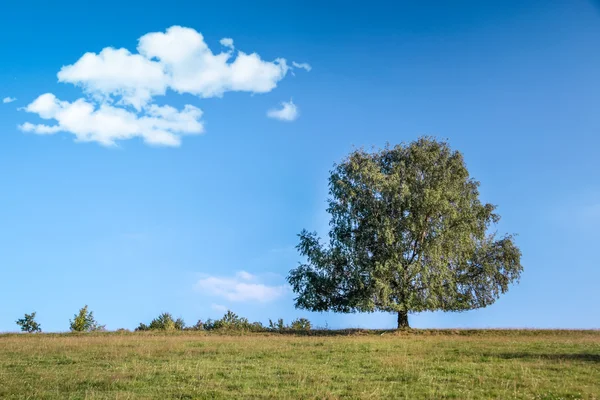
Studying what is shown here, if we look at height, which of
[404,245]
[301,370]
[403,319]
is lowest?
[301,370]

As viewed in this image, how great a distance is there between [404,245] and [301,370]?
2389 cm

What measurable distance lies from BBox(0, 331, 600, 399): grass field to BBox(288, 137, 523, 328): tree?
11.0m

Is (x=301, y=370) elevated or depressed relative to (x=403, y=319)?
Answer: depressed

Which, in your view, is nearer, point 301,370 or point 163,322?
point 301,370

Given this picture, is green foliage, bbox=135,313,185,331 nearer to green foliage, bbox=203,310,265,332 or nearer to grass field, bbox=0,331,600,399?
green foliage, bbox=203,310,265,332

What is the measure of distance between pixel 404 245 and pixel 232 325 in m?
16.3

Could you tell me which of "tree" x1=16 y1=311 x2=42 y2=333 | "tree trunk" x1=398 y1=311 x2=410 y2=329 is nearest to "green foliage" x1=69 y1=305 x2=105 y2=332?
"tree" x1=16 y1=311 x2=42 y2=333

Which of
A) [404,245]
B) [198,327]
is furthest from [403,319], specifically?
[198,327]

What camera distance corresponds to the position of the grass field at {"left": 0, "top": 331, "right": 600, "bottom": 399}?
16.8m

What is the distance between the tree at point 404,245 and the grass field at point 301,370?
433 inches

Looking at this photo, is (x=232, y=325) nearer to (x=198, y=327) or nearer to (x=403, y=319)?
(x=198, y=327)

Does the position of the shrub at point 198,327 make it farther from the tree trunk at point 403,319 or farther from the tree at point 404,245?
the tree trunk at point 403,319

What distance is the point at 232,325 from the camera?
45.6 meters

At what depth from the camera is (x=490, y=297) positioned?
1756 inches
